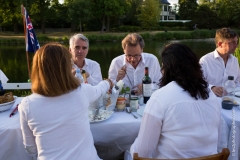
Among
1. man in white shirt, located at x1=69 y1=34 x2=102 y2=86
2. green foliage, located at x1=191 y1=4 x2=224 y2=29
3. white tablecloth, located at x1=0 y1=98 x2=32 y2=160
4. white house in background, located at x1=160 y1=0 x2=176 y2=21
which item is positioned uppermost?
white house in background, located at x1=160 y1=0 x2=176 y2=21

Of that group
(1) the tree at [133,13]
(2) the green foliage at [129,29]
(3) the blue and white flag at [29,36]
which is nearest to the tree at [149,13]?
(2) the green foliage at [129,29]

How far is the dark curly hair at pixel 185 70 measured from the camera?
1208 millimetres

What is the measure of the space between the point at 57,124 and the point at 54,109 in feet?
0.28

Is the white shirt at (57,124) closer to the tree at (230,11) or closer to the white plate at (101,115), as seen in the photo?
the white plate at (101,115)

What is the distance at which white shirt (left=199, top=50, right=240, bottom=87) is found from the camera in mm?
2891

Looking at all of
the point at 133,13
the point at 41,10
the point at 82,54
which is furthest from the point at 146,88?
the point at 133,13

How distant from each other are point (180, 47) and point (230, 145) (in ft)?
3.21

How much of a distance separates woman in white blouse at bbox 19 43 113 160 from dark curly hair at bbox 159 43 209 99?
0.57 m

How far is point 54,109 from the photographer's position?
1288 mm

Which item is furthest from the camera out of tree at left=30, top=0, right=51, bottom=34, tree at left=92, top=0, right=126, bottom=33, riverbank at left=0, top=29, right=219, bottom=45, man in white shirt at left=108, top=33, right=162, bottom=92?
tree at left=92, top=0, right=126, bottom=33

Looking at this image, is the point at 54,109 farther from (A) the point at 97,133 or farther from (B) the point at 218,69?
(B) the point at 218,69

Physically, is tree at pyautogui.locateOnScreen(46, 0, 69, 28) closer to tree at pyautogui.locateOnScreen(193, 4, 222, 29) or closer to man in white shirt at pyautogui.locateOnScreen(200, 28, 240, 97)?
tree at pyautogui.locateOnScreen(193, 4, 222, 29)

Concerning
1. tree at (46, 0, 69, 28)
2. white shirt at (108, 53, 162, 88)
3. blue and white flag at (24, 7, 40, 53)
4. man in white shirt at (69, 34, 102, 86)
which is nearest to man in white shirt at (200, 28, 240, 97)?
white shirt at (108, 53, 162, 88)

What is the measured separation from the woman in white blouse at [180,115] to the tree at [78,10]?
27.1 metres
